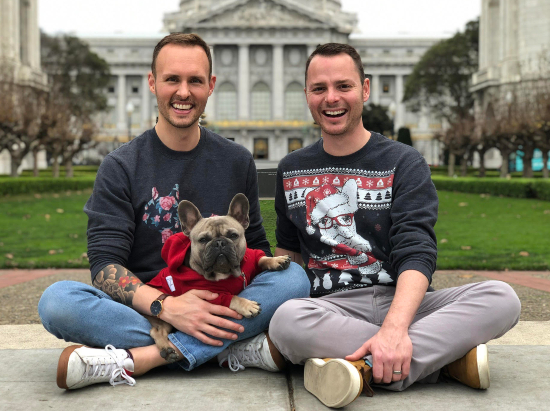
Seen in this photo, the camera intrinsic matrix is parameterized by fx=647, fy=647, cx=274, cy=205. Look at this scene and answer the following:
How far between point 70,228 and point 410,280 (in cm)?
1256

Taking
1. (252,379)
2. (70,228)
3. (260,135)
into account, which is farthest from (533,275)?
(260,135)

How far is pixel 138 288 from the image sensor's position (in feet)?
11.3

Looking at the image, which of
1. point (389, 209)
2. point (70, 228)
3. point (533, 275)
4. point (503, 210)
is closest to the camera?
point (389, 209)

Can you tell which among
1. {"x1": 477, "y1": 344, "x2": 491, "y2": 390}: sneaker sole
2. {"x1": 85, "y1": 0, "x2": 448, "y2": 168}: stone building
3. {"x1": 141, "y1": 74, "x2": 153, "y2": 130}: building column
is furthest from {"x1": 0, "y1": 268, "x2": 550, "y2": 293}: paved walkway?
{"x1": 141, "y1": 74, "x2": 153, "y2": 130}: building column

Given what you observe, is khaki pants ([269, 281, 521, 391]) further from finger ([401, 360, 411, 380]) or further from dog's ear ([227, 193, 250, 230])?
dog's ear ([227, 193, 250, 230])

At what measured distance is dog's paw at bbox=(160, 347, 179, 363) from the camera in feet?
11.0

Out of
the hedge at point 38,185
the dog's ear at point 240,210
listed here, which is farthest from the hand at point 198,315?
the hedge at point 38,185

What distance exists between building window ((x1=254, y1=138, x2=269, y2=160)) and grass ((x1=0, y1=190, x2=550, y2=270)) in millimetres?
51205

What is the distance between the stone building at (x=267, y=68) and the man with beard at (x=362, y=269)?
65.8 metres

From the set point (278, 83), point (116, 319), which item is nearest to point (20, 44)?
point (278, 83)

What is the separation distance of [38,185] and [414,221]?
23.4m

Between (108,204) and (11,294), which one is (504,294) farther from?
(11,294)

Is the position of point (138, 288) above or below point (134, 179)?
below

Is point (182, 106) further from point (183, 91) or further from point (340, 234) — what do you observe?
point (340, 234)
